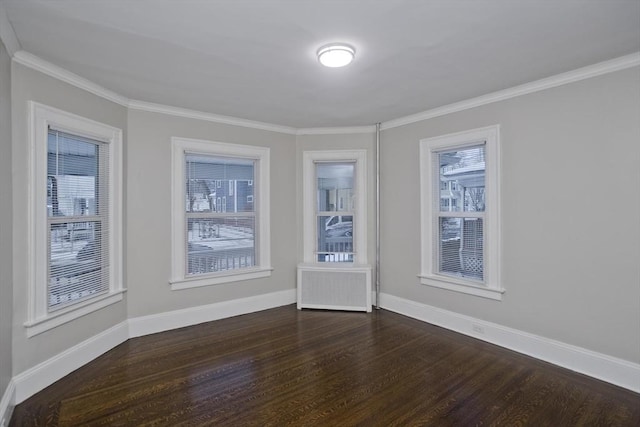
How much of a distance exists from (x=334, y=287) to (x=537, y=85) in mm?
3183

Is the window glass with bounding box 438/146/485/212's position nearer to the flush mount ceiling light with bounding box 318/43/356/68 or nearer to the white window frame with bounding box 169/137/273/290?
the flush mount ceiling light with bounding box 318/43/356/68

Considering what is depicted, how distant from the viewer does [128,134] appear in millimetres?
3512

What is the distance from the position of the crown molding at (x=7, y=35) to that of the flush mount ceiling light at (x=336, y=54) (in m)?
1.88

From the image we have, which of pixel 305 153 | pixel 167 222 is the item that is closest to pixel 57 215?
pixel 167 222

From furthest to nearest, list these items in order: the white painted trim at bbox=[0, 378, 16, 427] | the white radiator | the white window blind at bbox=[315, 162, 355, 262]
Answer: the white window blind at bbox=[315, 162, 355, 262], the white radiator, the white painted trim at bbox=[0, 378, 16, 427]

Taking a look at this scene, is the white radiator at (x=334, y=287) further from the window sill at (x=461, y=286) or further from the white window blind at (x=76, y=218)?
the white window blind at (x=76, y=218)

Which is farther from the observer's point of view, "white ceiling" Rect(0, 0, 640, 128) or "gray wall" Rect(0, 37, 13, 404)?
"gray wall" Rect(0, 37, 13, 404)

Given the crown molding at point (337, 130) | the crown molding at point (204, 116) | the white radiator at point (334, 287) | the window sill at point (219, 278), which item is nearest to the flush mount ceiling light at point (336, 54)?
the crown molding at point (204, 116)

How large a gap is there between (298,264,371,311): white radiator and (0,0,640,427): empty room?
37mm

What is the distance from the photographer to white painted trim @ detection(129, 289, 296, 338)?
11.9 ft

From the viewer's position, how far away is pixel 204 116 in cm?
397

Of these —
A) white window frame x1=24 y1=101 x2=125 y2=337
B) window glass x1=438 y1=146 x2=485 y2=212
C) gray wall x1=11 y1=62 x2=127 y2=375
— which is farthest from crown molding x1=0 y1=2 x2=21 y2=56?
window glass x1=438 y1=146 x2=485 y2=212

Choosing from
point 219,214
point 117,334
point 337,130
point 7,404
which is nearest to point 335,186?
point 337,130

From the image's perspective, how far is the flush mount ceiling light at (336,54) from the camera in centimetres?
231
